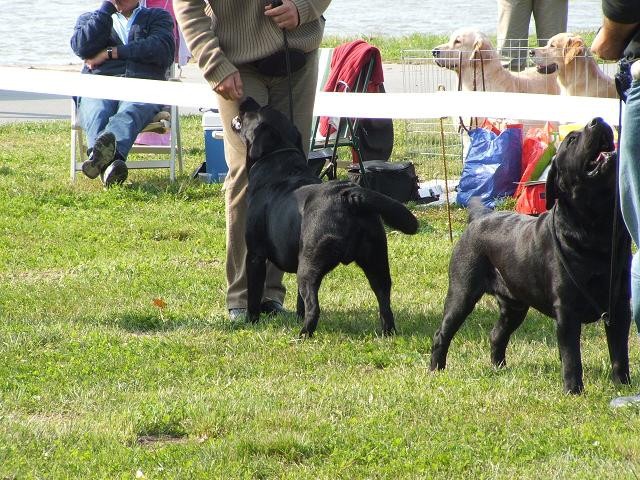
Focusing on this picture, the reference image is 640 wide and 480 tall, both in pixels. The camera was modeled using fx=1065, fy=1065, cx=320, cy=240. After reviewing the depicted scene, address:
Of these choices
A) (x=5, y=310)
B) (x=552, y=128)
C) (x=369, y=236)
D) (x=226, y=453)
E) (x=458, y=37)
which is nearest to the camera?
(x=226, y=453)

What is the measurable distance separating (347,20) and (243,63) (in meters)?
24.3

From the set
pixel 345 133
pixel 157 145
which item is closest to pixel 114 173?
pixel 157 145

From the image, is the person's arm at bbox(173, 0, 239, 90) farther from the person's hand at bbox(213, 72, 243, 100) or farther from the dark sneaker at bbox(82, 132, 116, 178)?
the dark sneaker at bbox(82, 132, 116, 178)

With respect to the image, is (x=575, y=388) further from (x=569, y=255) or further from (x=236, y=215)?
(x=236, y=215)

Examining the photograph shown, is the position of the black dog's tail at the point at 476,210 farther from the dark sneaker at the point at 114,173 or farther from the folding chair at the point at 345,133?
the dark sneaker at the point at 114,173

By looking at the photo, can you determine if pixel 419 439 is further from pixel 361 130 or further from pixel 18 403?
pixel 361 130

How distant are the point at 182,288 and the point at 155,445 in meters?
2.81

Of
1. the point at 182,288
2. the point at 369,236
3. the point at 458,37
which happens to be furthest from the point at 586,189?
the point at 458,37

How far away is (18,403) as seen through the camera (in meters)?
4.28

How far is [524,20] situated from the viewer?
10727 millimetres

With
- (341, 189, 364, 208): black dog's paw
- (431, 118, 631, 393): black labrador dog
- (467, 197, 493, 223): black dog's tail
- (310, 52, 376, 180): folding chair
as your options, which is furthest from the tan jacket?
(310, 52, 376, 180): folding chair

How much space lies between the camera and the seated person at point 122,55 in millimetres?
9891

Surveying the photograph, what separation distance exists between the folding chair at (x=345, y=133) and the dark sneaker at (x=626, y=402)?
481 cm

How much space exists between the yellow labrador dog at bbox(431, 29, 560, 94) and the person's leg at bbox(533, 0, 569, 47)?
97cm
